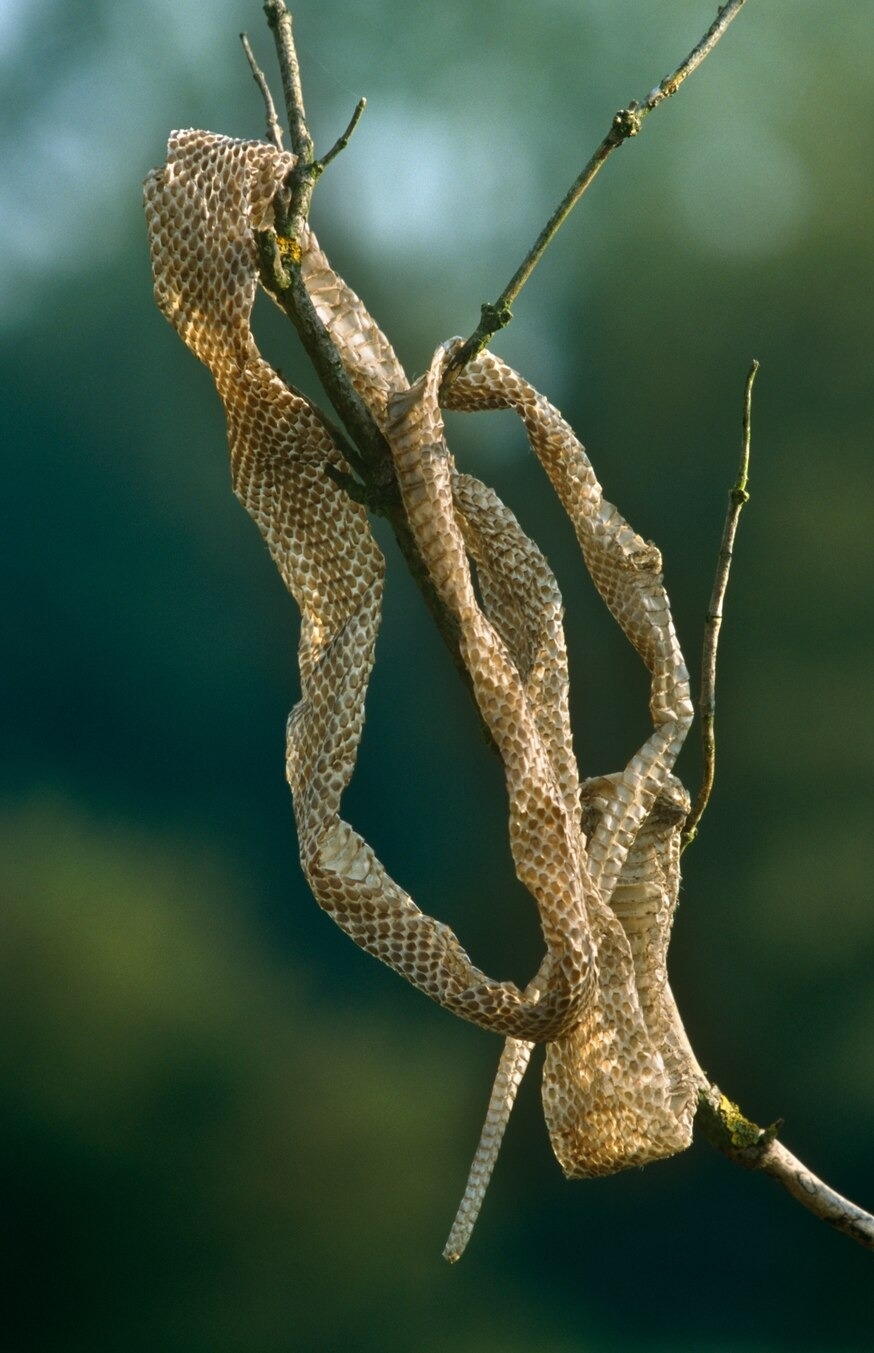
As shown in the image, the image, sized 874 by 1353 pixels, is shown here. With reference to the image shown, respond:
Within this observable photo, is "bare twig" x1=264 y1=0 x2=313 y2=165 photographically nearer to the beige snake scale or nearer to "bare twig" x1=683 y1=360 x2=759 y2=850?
the beige snake scale

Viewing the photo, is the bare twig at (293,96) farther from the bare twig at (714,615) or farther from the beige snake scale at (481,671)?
the bare twig at (714,615)

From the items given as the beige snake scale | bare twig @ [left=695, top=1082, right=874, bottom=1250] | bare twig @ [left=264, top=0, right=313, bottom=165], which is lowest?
bare twig @ [left=695, top=1082, right=874, bottom=1250]

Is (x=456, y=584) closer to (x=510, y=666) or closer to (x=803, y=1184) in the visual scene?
(x=510, y=666)

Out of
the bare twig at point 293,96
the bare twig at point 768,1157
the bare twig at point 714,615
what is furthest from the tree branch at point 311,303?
the bare twig at point 768,1157

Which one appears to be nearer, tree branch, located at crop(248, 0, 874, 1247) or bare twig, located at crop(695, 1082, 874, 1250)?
tree branch, located at crop(248, 0, 874, 1247)

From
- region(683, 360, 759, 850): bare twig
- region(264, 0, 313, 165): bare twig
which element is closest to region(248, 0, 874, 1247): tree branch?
region(264, 0, 313, 165): bare twig

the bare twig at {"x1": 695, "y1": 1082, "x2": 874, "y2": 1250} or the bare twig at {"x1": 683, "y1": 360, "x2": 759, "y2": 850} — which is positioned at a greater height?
the bare twig at {"x1": 683, "y1": 360, "x2": 759, "y2": 850}

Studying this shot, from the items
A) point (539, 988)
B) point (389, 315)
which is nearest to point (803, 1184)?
point (539, 988)

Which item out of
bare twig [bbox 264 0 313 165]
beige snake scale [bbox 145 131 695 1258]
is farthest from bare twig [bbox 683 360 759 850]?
bare twig [bbox 264 0 313 165]
